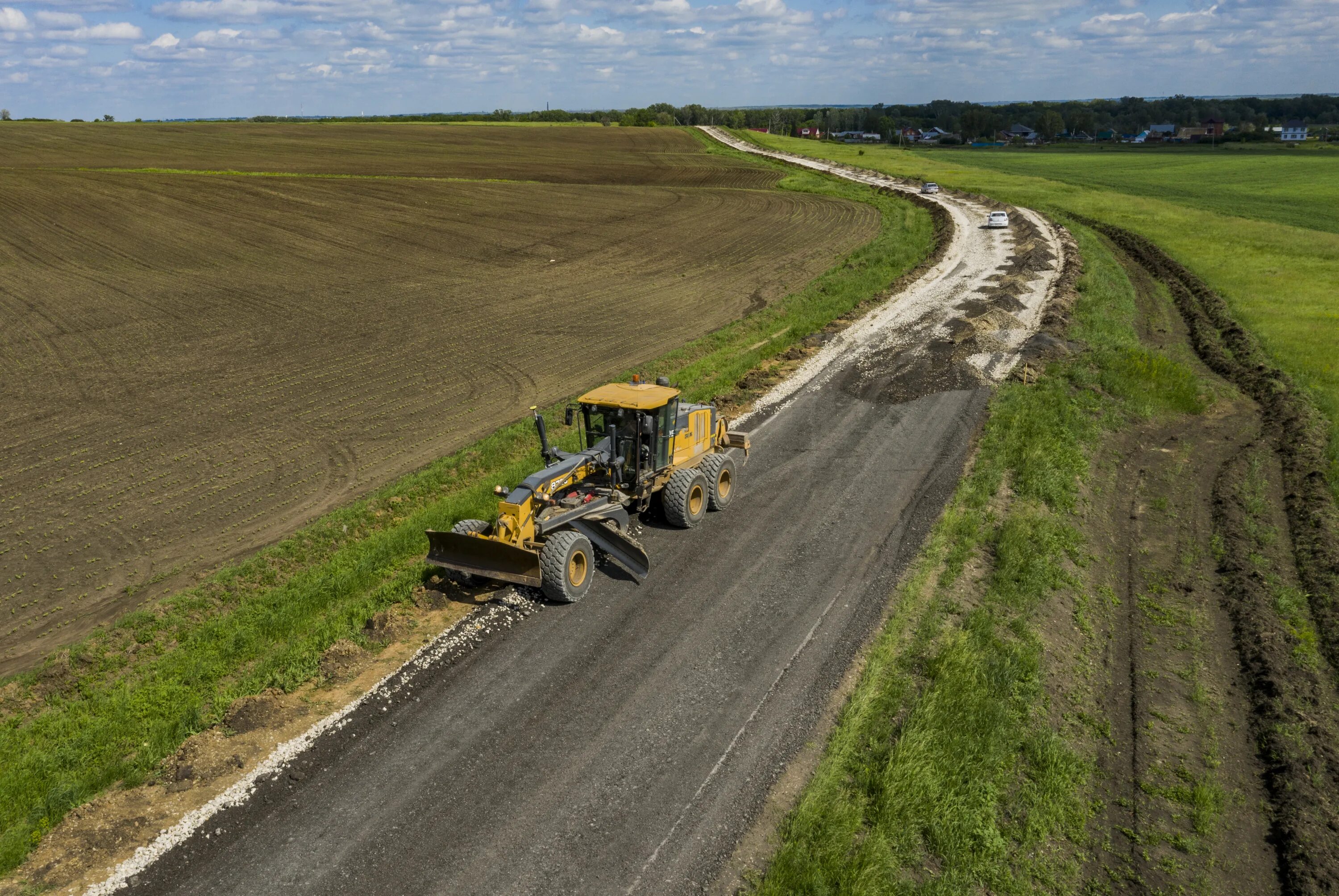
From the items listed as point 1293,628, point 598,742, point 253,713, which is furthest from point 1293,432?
point 253,713

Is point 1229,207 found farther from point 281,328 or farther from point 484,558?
point 484,558

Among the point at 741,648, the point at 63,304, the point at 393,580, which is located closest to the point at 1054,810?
the point at 741,648

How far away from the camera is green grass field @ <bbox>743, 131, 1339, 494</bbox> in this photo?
30.7 metres

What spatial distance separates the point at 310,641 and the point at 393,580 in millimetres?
1810

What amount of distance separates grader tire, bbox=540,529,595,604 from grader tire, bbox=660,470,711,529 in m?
2.32

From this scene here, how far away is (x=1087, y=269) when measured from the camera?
38.7m

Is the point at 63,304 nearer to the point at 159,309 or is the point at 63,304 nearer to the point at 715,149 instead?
the point at 159,309

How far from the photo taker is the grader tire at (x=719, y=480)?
1644 centimetres

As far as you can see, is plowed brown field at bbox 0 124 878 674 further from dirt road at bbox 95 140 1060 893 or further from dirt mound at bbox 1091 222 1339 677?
dirt mound at bbox 1091 222 1339 677

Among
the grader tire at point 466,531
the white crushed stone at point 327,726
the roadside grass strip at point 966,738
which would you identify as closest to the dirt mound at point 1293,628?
the roadside grass strip at point 966,738

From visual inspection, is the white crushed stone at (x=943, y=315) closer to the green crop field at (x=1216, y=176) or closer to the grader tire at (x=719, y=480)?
the grader tire at (x=719, y=480)

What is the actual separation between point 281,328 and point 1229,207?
67.0 metres

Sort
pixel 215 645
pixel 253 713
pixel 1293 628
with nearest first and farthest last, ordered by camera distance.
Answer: pixel 253 713 < pixel 215 645 < pixel 1293 628

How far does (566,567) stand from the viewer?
1329cm
